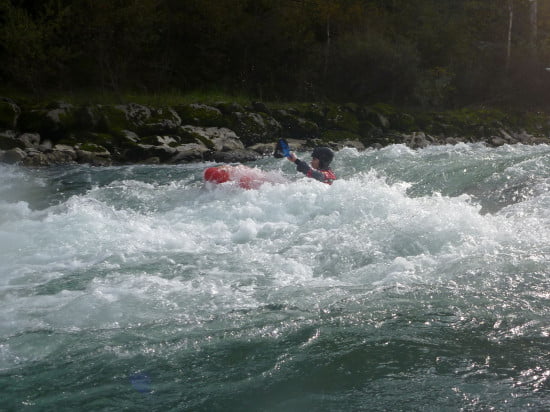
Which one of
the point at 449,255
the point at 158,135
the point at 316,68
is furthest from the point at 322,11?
the point at 449,255

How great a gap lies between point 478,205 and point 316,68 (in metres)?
18.0

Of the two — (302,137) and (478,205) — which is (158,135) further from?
(478,205)

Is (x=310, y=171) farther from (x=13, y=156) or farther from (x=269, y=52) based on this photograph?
(x=269, y=52)

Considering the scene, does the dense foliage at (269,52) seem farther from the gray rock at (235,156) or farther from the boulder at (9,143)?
the gray rock at (235,156)

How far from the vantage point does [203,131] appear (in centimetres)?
1659

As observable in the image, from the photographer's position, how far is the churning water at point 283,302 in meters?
3.36

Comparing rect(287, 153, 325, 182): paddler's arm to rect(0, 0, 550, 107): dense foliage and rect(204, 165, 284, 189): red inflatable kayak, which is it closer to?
rect(204, 165, 284, 189): red inflatable kayak

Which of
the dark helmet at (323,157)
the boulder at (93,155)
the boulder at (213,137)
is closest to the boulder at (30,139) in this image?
the boulder at (93,155)

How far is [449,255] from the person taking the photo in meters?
5.54

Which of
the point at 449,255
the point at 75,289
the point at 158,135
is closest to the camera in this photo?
the point at 75,289

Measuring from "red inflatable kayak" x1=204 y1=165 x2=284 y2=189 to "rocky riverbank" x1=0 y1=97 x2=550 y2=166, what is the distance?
5.58 metres

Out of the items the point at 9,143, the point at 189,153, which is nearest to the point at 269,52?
the point at 189,153

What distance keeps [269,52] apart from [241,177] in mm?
15499

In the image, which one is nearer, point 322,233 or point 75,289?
Result: point 75,289
